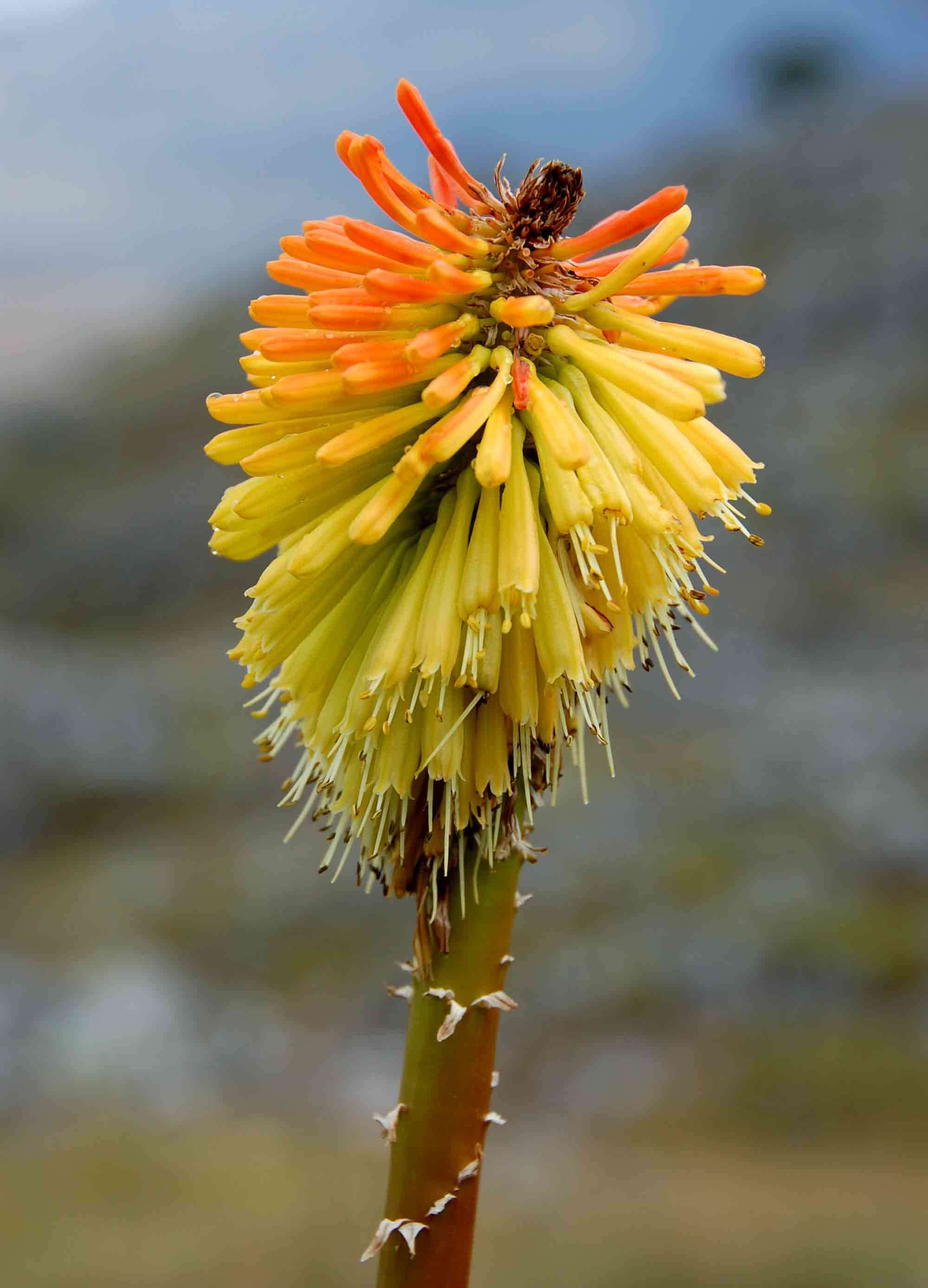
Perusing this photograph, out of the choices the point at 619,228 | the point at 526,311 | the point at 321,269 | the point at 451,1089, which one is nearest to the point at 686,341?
the point at 619,228

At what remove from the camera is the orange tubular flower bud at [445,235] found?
50.6 inches

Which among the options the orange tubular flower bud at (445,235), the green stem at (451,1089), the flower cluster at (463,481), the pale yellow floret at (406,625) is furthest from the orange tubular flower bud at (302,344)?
the green stem at (451,1089)

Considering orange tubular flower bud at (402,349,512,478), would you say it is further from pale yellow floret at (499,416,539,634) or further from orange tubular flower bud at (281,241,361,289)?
orange tubular flower bud at (281,241,361,289)

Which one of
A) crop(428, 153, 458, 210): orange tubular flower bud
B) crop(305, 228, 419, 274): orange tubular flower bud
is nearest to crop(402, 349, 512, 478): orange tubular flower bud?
crop(305, 228, 419, 274): orange tubular flower bud

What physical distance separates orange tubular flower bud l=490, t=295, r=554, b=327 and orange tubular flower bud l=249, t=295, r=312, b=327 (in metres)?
0.27

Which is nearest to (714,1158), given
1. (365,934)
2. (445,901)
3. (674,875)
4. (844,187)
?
(674,875)

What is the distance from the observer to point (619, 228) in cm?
139

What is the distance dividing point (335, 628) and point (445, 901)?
37cm

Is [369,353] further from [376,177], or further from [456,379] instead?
[376,177]

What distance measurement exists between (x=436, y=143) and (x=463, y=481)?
0.46m

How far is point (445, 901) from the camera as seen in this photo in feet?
4.75

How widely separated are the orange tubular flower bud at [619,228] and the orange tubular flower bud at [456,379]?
0.16 metres

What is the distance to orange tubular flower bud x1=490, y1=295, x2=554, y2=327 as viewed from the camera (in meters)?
1.26

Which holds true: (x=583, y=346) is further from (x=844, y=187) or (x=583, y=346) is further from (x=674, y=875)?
(x=844, y=187)
